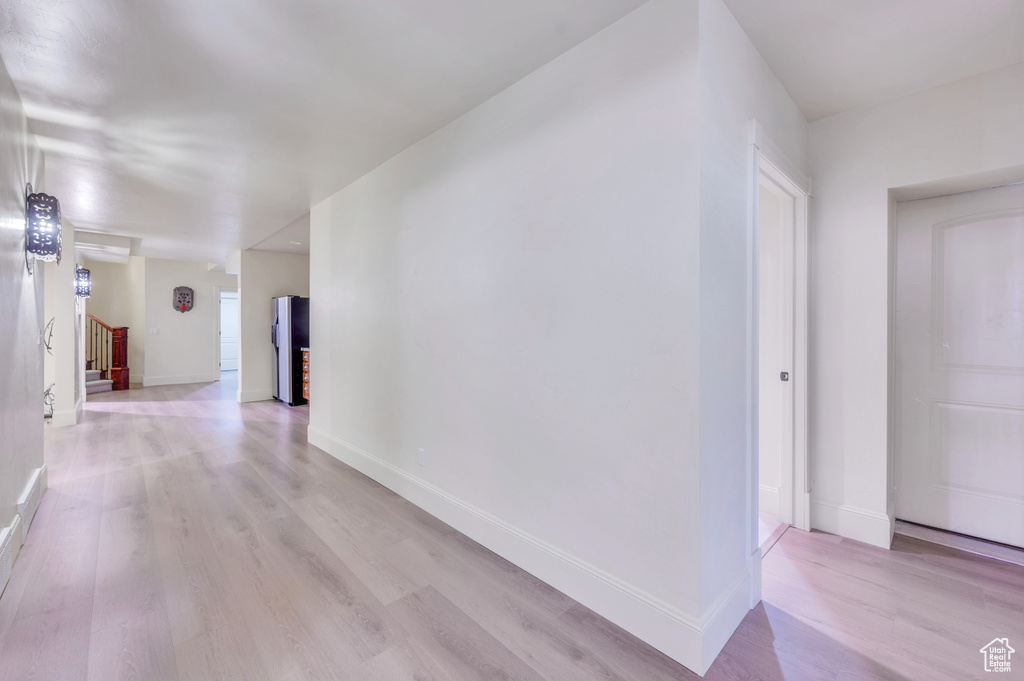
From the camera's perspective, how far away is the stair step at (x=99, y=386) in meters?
7.86

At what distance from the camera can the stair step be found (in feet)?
25.8

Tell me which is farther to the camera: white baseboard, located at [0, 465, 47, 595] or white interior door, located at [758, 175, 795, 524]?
white interior door, located at [758, 175, 795, 524]

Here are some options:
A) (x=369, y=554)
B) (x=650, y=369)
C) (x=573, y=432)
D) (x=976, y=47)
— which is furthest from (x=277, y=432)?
(x=976, y=47)

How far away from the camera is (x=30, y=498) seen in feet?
9.20

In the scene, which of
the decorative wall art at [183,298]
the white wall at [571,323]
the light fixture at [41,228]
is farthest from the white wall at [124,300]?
the white wall at [571,323]

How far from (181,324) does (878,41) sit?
11.1 metres

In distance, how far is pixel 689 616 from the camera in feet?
5.42

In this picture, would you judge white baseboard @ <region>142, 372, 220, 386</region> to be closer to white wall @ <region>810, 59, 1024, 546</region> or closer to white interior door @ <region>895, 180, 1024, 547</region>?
white wall @ <region>810, 59, 1024, 546</region>

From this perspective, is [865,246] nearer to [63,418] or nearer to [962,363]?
[962,363]

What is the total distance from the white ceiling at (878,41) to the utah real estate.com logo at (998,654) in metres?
2.48

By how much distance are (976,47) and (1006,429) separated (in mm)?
1929

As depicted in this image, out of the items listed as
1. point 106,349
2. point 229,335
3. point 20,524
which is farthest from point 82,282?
point 229,335

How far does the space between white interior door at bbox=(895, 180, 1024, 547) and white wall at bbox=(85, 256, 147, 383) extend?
37.0 feet

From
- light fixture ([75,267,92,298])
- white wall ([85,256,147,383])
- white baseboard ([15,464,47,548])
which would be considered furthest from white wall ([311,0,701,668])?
white wall ([85,256,147,383])
